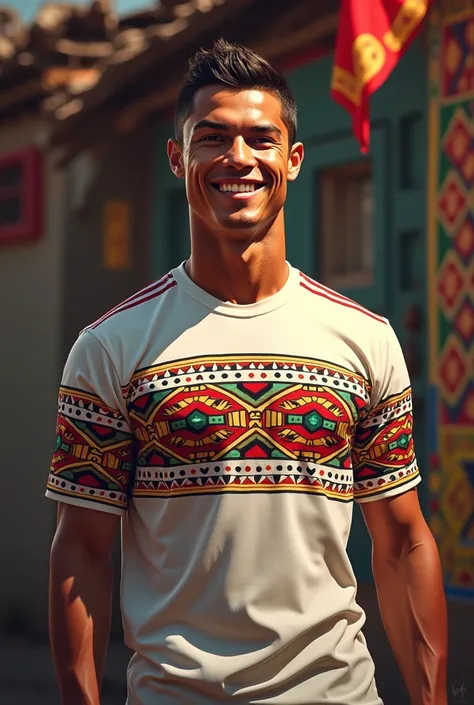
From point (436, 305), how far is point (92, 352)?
414 cm

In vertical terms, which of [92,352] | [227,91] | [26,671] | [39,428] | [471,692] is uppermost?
[227,91]

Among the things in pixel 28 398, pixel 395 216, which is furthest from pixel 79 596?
pixel 28 398

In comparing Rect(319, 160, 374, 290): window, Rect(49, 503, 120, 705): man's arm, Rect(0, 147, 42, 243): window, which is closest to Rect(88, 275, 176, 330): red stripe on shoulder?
Rect(49, 503, 120, 705): man's arm

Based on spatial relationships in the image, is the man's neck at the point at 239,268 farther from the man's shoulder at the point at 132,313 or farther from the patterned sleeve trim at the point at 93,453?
the patterned sleeve trim at the point at 93,453

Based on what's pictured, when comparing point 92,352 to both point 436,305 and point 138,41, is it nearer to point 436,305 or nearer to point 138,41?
point 436,305

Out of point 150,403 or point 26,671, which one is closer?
point 150,403

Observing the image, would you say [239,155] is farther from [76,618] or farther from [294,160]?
[76,618]

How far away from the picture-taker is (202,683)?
249 cm

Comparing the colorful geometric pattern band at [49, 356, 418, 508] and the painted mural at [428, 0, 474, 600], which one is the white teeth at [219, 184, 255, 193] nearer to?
the colorful geometric pattern band at [49, 356, 418, 508]

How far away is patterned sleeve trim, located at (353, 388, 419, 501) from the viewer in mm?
2777

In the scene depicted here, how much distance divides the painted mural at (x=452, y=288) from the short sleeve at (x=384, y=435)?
3.57 meters

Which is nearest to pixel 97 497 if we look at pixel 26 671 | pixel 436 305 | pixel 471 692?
pixel 471 692

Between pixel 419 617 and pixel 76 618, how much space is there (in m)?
0.72

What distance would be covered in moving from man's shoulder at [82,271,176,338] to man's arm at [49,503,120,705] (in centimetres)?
37
